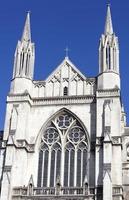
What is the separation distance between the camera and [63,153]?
34.6 metres

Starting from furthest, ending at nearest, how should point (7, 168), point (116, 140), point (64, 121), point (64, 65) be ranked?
point (64, 65) → point (64, 121) → point (116, 140) → point (7, 168)

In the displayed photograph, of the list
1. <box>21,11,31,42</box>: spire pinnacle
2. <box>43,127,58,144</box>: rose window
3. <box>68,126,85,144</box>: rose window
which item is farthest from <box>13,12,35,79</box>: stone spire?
<box>68,126,85,144</box>: rose window

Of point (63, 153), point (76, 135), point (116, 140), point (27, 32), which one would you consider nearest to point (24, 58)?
point (27, 32)

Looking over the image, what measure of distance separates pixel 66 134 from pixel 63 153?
1.60 metres

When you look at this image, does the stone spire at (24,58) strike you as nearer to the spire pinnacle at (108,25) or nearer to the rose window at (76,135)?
the rose window at (76,135)

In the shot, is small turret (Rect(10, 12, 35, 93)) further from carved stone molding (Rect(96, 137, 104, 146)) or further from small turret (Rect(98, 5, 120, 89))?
carved stone molding (Rect(96, 137, 104, 146))

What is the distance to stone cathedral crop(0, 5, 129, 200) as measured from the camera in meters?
32.2

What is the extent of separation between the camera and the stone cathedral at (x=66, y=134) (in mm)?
32219

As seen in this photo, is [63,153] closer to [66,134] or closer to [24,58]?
[66,134]

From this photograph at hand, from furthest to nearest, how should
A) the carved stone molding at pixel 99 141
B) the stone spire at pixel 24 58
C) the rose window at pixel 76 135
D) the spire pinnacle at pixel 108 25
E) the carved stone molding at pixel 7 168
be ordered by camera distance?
the spire pinnacle at pixel 108 25 < the stone spire at pixel 24 58 < the rose window at pixel 76 135 < the carved stone molding at pixel 99 141 < the carved stone molding at pixel 7 168

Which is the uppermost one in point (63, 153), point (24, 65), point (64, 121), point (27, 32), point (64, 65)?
point (27, 32)

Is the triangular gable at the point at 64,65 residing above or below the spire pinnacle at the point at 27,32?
below

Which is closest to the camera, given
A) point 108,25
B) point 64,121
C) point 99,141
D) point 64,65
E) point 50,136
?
point 99,141

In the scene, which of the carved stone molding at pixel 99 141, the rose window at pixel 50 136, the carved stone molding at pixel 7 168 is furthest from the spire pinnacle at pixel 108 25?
the carved stone molding at pixel 7 168
